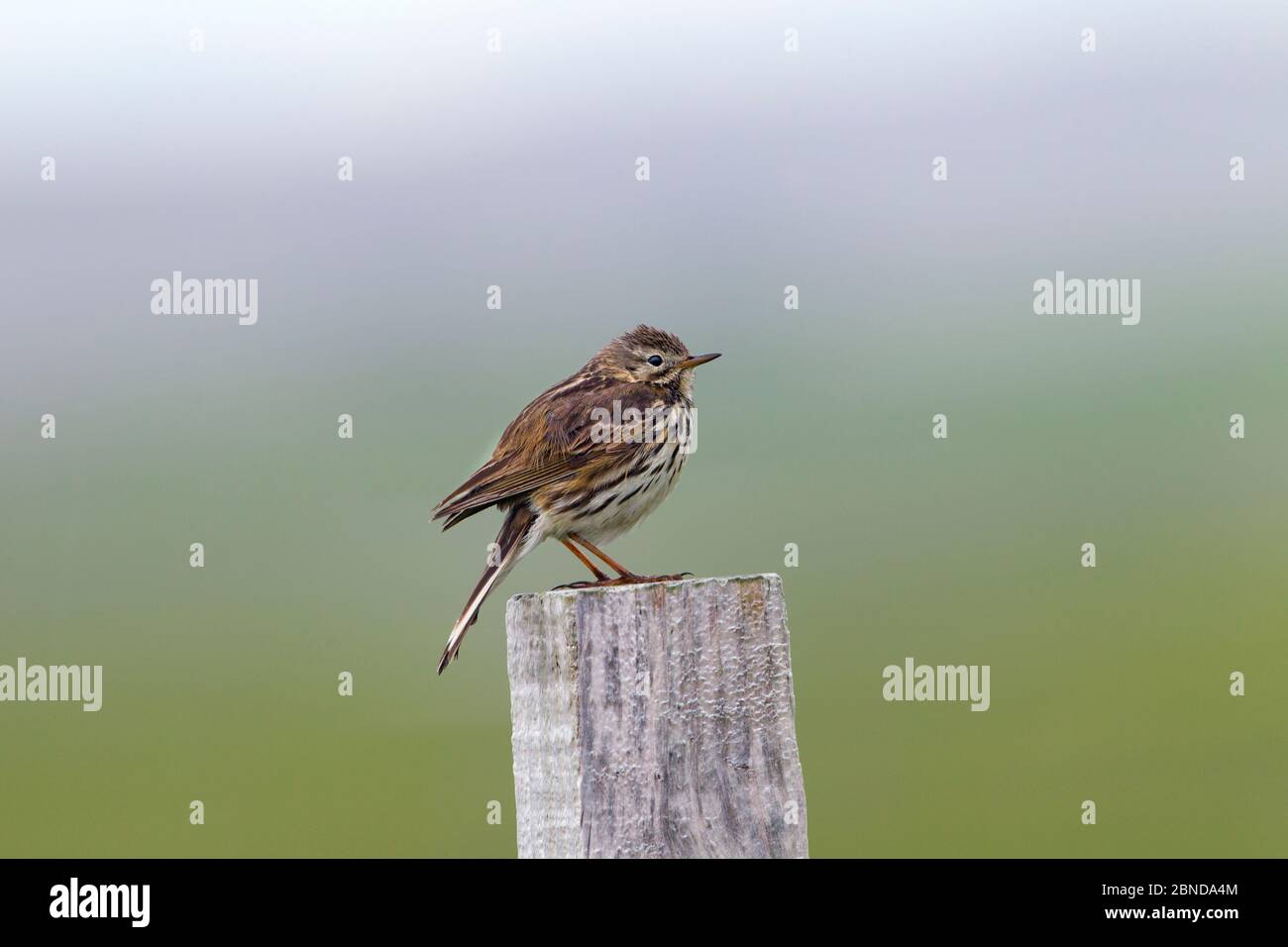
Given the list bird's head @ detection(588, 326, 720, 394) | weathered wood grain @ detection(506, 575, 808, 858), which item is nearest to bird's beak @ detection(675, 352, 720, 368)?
bird's head @ detection(588, 326, 720, 394)

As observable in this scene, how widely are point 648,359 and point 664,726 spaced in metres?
4.29

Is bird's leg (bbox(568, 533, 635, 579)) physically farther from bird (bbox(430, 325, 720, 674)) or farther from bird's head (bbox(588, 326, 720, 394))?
bird's head (bbox(588, 326, 720, 394))

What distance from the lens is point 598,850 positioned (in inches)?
179

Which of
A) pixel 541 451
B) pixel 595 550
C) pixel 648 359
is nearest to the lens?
pixel 541 451

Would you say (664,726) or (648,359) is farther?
(648,359)

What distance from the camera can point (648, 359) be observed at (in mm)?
Answer: 8633

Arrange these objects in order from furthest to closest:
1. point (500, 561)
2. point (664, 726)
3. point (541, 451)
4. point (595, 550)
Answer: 1. point (595, 550)
2. point (541, 451)
3. point (500, 561)
4. point (664, 726)

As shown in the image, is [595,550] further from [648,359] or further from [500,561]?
[648,359]

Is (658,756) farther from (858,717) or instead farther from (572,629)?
(858,717)

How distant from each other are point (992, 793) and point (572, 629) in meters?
11.1

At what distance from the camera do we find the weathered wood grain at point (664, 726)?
15.0 ft

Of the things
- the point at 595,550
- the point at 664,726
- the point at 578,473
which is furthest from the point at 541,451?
the point at 664,726

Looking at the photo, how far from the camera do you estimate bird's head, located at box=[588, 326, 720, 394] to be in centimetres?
858

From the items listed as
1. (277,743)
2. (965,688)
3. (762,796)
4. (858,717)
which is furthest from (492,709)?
(762,796)
